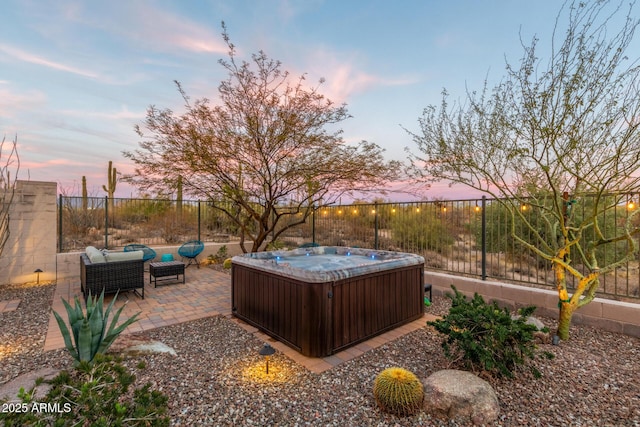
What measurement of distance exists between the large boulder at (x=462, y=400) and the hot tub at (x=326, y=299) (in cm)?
122

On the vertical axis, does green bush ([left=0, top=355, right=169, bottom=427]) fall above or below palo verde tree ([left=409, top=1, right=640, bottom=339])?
below

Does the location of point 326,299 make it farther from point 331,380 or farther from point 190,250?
point 190,250

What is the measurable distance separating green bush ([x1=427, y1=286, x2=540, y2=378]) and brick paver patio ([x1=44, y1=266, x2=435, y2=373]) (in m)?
1.08

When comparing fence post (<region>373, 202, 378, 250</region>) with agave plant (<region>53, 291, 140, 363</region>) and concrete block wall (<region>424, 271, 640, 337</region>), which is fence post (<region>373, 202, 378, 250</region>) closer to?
concrete block wall (<region>424, 271, 640, 337</region>)

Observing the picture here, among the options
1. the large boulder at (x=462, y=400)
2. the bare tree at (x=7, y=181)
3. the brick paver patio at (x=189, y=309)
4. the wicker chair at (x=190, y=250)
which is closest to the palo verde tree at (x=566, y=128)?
the large boulder at (x=462, y=400)

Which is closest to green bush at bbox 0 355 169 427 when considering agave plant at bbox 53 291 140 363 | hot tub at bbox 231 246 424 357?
agave plant at bbox 53 291 140 363

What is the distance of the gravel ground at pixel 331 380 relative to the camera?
7.28 feet

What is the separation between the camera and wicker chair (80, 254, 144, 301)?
16.3 ft

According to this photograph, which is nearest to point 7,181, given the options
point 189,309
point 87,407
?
point 189,309

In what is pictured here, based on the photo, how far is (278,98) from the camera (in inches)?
270

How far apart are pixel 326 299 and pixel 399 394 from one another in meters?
1.23

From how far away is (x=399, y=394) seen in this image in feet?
7.34

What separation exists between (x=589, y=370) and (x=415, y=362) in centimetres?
174

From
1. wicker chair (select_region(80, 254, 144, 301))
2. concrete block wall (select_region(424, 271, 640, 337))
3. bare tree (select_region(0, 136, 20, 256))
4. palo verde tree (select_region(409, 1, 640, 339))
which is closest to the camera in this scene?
palo verde tree (select_region(409, 1, 640, 339))
